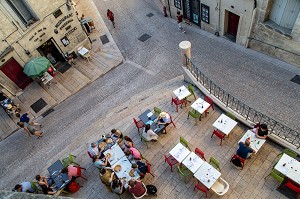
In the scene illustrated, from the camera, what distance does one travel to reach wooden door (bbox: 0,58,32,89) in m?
16.4

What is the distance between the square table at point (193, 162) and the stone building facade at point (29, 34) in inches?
512

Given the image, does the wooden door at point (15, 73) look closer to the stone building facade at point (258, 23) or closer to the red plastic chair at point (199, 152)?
the red plastic chair at point (199, 152)

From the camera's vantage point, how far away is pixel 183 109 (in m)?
13.2

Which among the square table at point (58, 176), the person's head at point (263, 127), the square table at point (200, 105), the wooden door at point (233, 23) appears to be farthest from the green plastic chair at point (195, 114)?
the wooden door at point (233, 23)

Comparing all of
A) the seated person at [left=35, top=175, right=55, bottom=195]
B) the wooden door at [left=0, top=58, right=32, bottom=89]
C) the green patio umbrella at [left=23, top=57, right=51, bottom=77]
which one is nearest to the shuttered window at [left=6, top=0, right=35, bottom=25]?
the green patio umbrella at [left=23, top=57, right=51, bottom=77]

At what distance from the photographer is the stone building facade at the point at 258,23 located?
14555mm

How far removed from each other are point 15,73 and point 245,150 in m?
15.4

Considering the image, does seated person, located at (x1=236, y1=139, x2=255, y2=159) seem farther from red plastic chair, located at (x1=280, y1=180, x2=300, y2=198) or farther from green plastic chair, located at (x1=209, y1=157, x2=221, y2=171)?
red plastic chair, located at (x1=280, y1=180, x2=300, y2=198)

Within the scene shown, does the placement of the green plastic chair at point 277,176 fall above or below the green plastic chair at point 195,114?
below

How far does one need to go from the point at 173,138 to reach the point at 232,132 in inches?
111

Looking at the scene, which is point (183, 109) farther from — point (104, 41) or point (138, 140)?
point (104, 41)

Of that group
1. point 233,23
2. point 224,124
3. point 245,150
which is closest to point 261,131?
point 245,150

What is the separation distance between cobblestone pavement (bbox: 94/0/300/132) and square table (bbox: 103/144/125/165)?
748cm

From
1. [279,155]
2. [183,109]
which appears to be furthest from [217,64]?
[279,155]
